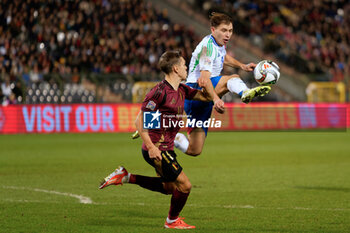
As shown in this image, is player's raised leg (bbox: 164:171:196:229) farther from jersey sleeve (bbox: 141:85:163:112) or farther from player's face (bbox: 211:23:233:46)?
player's face (bbox: 211:23:233:46)

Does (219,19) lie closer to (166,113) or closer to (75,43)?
(166,113)

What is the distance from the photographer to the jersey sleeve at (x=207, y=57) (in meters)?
9.51

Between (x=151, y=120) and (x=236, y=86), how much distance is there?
2.23 meters


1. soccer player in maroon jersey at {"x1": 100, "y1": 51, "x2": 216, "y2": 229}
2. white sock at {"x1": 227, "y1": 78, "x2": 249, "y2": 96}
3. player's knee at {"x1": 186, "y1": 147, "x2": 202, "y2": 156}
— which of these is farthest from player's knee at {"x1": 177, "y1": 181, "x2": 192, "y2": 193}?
player's knee at {"x1": 186, "y1": 147, "x2": 202, "y2": 156}

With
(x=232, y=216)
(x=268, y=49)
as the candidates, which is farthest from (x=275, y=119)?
(x=232, y=216)

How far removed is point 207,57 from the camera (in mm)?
9578

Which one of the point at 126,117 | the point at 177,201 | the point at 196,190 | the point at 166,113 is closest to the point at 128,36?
the point at 126,117

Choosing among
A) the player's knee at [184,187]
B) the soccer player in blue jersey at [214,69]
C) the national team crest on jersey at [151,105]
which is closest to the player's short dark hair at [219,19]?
the soccer player in blue jersey at [214,69]

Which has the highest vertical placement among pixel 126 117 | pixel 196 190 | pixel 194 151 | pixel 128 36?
pixel 194 151

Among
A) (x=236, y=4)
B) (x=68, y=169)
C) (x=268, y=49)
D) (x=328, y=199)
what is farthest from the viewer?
(x=236, y=4)

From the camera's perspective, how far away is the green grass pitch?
8.12 m

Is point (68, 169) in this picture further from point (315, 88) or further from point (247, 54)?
point (247, 54)

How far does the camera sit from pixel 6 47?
26250 millimetres

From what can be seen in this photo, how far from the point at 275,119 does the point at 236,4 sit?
10.8 m
